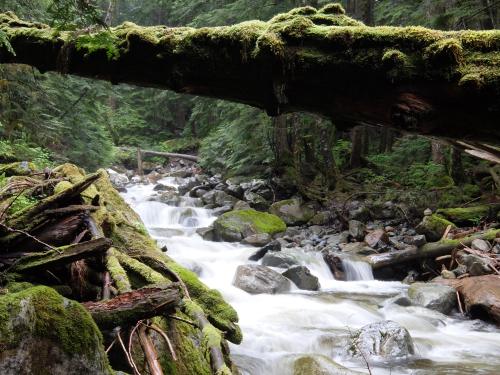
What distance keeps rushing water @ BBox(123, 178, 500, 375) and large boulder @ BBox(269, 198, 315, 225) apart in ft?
11.0

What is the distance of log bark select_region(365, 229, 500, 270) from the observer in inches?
436

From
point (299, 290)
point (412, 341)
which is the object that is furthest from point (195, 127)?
point (412, 341)

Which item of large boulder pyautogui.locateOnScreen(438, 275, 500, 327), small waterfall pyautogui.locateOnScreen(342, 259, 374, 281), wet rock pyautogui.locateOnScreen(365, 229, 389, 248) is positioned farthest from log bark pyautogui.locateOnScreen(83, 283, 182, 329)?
wet rock pyautogui.locateOnScreen(365, 229, 389, 248)

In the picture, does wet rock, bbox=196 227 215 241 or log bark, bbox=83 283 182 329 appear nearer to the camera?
log bark, bbox=83 283 182 329

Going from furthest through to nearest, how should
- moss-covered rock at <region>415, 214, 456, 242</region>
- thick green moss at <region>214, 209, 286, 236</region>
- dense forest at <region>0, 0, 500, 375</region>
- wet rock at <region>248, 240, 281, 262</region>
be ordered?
thick green moss at <region>214, 209, 286, 236</region>
wet rock at <region>248, 240, 281, 262</region>
moss-covered rock at <region>415, 214, 456, 242</region>
dense forest at <region>0, 0, 500, 375</region>

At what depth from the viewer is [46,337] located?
7.82 ft

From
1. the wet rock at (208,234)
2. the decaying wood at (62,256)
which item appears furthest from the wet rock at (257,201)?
the decaying wood at (62,256)

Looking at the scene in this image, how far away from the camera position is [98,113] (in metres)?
15.2

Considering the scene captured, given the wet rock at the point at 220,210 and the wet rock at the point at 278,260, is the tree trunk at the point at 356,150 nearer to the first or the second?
the wet rock at the point at 220,210

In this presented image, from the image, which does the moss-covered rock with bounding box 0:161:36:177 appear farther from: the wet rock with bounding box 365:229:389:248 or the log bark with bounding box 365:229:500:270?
the wet rock with bounding box 365:229:389:248

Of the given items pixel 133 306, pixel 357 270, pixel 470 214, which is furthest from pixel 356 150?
pixel 133 306

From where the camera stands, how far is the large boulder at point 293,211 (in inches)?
634

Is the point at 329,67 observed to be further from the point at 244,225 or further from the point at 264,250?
the point at 244,225

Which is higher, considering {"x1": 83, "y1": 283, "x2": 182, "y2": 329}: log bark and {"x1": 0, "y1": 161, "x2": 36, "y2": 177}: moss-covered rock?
Result: {"x1": 0, "y1": 161, "x2": 36, "y2": 177}: moss-covered rock
